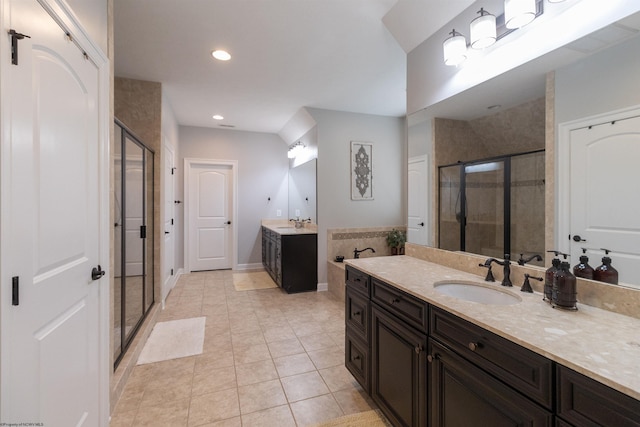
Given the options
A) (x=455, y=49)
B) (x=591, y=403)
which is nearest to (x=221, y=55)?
(x=455, y=49)

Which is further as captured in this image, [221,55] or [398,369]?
[221,55]

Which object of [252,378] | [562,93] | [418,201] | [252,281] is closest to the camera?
[562,93]

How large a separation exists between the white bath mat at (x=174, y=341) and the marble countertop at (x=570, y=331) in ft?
6.97

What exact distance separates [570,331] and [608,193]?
64 cm

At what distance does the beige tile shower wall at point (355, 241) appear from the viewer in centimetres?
412

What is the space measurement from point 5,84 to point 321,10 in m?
1.84

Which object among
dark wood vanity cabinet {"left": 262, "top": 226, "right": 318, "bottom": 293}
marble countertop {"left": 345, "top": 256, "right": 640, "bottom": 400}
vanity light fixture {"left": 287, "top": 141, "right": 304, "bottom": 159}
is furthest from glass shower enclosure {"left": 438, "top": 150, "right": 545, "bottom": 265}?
vanity light fixture {"left": 287, "top": 141, "right": 304, "bottom": 159}

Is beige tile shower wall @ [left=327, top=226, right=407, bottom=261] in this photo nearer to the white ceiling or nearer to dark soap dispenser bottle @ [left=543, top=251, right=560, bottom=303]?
the white ceiling

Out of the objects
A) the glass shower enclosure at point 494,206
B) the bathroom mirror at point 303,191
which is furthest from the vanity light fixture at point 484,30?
the bathroom mirror at point 303,191

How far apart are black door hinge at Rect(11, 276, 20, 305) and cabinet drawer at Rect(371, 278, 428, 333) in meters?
1.57

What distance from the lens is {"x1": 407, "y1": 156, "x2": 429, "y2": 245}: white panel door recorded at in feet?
7.34

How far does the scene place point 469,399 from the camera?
1075 millimetres

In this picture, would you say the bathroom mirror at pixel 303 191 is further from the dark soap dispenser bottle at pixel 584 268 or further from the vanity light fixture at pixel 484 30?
the dark soap dispenser bottle at pixel 584 268

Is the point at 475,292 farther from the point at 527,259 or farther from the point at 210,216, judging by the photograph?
the point at 210,216
